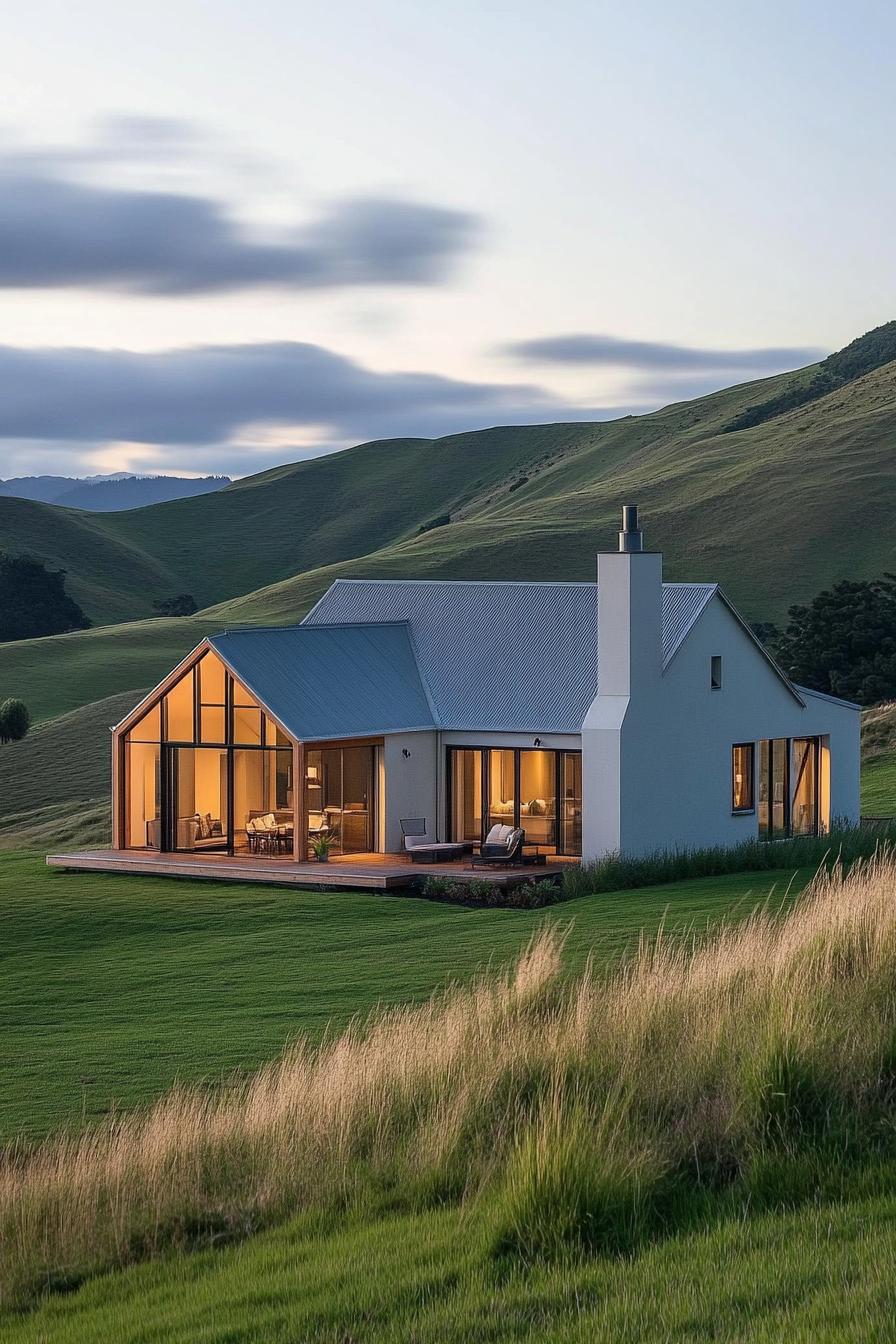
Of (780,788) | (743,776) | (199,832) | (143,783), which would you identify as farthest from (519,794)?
(143,783)

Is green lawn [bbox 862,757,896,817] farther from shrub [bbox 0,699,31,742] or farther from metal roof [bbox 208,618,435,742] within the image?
shrub [bbox 0,699,31,742]

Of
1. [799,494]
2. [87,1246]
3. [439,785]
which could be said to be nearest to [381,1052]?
[87,1246]

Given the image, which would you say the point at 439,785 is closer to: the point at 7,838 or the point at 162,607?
the point at 7,838

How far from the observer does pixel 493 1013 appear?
9.80 metres

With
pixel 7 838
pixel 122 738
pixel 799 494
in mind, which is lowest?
A: pixel 7 838

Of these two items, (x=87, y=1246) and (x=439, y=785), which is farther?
(x=439, y=785)

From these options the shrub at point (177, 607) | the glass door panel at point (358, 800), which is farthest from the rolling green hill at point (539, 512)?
the glass door panel at point (358, 800)

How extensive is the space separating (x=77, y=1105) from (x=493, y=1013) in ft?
12.6

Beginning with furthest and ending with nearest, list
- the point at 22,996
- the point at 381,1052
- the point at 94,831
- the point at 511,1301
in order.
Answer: the point at 94,831, the point at 22,996, the point at 381,1052, the point at 511,1301

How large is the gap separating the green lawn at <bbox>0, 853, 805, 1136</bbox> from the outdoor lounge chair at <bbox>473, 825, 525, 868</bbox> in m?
2.36

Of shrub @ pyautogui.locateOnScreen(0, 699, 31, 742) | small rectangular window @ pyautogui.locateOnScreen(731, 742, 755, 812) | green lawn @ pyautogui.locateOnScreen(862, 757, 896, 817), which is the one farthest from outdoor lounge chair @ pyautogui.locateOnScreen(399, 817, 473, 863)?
shrub @ pyautogui.locateOnScreen(0, 699, 31, 742)

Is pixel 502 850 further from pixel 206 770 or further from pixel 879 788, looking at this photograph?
pixel 879 788

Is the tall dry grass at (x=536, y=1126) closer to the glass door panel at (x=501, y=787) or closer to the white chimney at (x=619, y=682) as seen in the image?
the white chimney at (x=619, y=682)

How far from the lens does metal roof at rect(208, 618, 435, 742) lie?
2712cm
